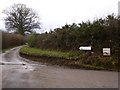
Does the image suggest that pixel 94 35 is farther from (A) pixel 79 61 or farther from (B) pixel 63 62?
(B) pixel 63 62

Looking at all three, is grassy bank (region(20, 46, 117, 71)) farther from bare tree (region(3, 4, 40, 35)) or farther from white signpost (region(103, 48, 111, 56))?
bare tree (region(3, 4, 40, 35))

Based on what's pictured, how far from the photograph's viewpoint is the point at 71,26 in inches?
893

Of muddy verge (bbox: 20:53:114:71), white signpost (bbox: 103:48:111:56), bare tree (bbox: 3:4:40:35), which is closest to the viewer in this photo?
muddy verge (bbox: 20:53:114:71)

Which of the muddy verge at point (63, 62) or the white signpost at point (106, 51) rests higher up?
the white signpost at point (106, 51)

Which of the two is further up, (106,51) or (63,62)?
(106,51)

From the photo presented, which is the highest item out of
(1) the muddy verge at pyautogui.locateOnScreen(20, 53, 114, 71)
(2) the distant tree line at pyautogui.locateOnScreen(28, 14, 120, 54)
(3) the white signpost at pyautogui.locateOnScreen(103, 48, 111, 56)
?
(2) the distant tree line at pyautogui.locateOnScreen(28, 14, 120, 54)

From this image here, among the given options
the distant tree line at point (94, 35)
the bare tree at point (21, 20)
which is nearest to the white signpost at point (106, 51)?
the distant tree line at point (94, 35)

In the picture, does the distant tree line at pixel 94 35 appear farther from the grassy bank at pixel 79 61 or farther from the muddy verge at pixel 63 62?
the muddy verge at pixel 63 62

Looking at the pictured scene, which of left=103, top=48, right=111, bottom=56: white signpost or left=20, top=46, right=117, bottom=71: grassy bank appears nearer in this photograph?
left=20, top=46, right=117, bottom=71: grassy bank

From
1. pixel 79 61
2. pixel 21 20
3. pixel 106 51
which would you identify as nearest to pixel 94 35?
pixel 106 51

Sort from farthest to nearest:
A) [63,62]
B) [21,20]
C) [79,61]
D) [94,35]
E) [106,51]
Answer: [21,20] < [94,35] < [63,62] < [79,61] < [106,51]

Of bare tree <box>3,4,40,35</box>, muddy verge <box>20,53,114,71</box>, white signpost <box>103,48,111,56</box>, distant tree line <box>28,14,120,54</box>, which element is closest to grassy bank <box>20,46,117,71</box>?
muddy verge <box>20,53,114,71</box>

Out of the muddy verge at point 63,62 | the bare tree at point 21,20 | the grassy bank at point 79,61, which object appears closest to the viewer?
the grassy bank at point 79,61

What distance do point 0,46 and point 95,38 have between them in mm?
20907
